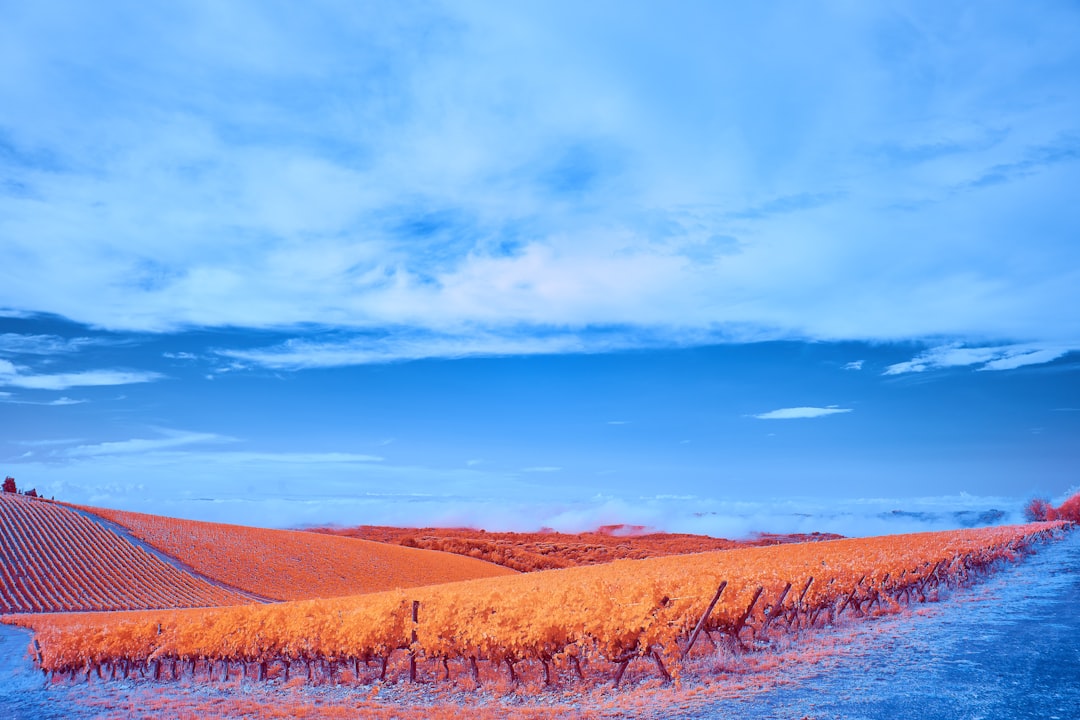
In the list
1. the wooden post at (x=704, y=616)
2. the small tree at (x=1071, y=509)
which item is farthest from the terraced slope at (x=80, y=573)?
the small tree at (x=1071, y=509)

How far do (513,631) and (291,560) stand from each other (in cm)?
8209

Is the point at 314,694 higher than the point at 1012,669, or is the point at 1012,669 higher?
the point at 1012,669

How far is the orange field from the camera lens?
8444 centimetres

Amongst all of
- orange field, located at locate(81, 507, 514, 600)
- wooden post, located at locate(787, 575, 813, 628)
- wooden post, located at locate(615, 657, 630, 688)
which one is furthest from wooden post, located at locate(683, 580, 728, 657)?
orange field, located at locate(81, 507, 514, 600)

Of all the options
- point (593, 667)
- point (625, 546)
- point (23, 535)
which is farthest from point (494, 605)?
point (625, 546)

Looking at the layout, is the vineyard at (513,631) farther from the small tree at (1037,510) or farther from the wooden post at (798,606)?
the small tree at (1037,510)

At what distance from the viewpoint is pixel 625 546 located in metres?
120

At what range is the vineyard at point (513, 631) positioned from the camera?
691 inches

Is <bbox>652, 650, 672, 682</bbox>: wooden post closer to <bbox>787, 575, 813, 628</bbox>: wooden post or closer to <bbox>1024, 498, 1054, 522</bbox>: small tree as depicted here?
<bbox>787, 575, 813, 628</bbox>: wooden post

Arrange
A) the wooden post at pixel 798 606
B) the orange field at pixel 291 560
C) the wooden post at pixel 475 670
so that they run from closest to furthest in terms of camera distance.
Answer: the wooden post at pixel 475 670, the wooden post at pixel 798 606, the orange field at pixel 291 560

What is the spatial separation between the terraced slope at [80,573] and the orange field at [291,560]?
4.35m

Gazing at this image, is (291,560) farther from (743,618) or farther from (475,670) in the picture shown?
(743,618)

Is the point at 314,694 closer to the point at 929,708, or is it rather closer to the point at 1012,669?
the point at 929,708

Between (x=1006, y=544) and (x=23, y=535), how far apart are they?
318ft
